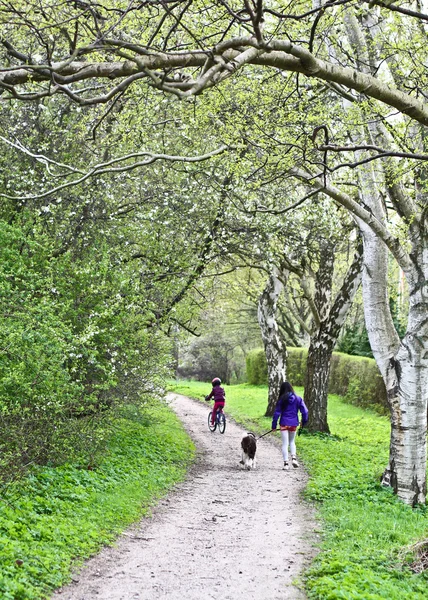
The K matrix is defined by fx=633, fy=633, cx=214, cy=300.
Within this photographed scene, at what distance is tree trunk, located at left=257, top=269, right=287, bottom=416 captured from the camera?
77.4 ft

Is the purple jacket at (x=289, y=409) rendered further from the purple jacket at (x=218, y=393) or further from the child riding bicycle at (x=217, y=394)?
the purple jacket at (x=218, y=393)

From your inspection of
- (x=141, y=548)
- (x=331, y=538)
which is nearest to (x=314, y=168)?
(x=331, y=538)

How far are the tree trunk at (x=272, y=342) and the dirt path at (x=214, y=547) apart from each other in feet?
32.5

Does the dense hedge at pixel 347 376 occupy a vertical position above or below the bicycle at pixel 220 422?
above

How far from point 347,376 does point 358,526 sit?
27.3 m

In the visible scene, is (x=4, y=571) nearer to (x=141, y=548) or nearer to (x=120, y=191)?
(x=141, y=548)

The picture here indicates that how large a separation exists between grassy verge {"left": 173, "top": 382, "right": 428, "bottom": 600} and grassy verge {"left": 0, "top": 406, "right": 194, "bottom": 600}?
2.63m

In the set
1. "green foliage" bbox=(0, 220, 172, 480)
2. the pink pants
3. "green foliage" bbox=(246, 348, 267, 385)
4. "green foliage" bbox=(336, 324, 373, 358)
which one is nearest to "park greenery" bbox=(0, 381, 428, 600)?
"green foliage" bbox=(0, 220, 172, 480)

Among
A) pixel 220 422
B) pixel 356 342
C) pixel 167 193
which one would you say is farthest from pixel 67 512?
pixel 356 342

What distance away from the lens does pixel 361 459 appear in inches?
603

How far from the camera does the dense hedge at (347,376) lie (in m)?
31.3

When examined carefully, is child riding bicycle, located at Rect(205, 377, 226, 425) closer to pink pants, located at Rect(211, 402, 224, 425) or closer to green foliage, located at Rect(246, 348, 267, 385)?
pink pants, located at Rect(211, 402, 224, 425)

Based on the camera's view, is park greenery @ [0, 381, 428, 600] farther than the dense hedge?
No

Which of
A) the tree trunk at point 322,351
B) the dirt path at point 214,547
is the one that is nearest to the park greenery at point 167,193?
the dirt path at point 214,547
